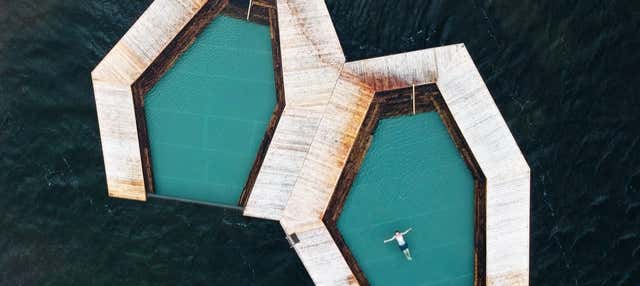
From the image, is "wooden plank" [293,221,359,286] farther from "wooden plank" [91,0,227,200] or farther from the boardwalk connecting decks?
"wooden plank" [91,0,227,200]

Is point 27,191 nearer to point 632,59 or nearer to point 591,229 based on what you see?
point 591,229

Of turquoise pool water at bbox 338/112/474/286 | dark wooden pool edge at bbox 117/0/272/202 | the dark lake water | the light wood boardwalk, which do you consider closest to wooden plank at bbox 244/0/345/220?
dark wooden pool edge at bbox 117/0/272/202

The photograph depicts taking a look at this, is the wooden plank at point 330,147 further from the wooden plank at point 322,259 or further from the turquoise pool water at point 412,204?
the turquoise pool water at point 412,204

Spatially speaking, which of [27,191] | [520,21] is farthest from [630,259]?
[27,191]

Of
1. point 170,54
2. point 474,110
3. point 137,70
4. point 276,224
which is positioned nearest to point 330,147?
point 276,224

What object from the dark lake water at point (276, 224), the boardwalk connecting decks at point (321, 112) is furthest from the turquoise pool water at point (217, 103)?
the dark lake water at point (276, 224)

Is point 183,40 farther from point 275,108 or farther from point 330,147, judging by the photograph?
point 330,147
